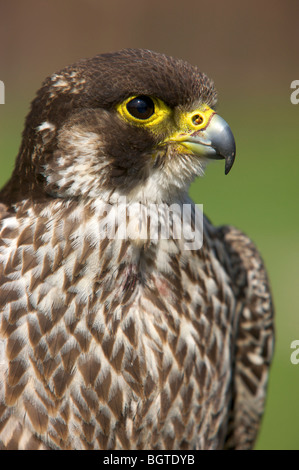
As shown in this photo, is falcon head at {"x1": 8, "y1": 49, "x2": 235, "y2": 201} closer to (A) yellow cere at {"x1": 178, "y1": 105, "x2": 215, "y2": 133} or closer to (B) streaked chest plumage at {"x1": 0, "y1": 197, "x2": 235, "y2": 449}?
(A) yellow cere at {"x1": 178, "y1": 105, "x2": 215, "y2": 133}

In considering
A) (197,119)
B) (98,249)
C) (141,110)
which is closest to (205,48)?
(197,119)

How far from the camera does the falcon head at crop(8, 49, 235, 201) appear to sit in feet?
8.20

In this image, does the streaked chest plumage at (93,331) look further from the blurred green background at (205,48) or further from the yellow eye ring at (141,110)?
the blurred green background at (205,48)

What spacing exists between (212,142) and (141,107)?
0.98ft

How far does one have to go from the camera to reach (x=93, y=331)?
2.59m

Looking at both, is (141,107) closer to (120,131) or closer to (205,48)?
(120,131)

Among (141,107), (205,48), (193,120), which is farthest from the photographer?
(205,48)

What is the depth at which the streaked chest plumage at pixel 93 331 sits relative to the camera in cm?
255

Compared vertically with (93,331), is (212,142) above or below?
above

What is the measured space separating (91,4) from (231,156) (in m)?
12.4

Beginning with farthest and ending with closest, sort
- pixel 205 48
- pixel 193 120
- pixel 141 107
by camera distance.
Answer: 1. pixel 205 48
2. pixel 193 120
3. pixel 141 107

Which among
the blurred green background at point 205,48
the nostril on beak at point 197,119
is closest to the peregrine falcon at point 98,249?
the nostril on beak at point 197,119

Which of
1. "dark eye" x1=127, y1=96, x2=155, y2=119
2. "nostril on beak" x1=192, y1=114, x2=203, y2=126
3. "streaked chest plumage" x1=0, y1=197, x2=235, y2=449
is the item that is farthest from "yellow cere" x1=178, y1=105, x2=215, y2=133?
"streaked chest plumage" x1=0, y1=197, x2=235, y2=449

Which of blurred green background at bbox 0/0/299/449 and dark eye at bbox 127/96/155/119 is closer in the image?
dark eye at bbox 127/96/155/119
